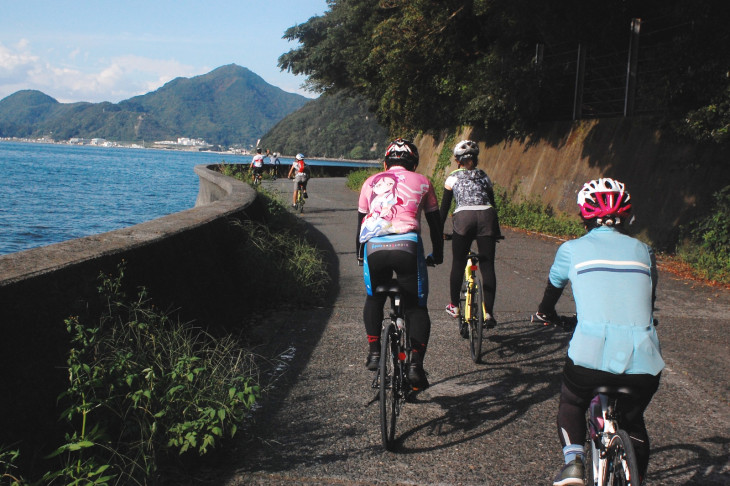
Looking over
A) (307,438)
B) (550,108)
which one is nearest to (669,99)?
(550,108)

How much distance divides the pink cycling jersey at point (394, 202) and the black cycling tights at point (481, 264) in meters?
1.94

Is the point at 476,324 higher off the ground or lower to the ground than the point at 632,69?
lower

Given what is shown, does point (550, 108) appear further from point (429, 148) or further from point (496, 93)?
point (429, 148)

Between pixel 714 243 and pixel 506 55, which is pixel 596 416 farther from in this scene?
pixel 506 55

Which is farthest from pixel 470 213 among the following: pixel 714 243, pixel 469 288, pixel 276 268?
pixel 714 243

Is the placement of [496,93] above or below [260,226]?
above

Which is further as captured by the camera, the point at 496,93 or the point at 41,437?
the point at 496,93

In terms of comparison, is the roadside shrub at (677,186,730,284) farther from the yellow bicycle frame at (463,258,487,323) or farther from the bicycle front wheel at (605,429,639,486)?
the bicycle front wheel at (605,429,639,486)

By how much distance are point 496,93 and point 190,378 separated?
644 inches

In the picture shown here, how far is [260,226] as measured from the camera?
9695 millimetres

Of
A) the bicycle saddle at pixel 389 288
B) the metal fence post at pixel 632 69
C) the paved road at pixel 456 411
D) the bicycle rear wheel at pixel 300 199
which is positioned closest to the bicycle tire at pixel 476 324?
the paved road at pixel 456 411

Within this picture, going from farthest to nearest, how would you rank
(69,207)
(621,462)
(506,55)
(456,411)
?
1. (69,207)
2. (506,55)
3. (456,411)
4. (621,462)

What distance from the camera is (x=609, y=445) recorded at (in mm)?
2771

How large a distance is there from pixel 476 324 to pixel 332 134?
14344 cm
